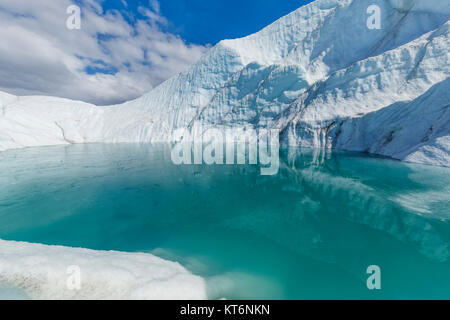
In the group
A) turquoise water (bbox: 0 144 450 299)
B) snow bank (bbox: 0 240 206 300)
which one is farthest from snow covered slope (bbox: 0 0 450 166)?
snow bank (bbox: 0 240 206 300)

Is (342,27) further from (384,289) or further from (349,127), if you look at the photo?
(384,289)

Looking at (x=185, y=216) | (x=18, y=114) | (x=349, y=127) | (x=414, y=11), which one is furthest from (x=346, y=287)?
(x=18, y=114)

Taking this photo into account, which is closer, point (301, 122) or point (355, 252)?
point (355, 252)

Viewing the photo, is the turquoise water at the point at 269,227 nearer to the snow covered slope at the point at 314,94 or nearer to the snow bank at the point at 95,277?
the snow bank at the point at 95,277

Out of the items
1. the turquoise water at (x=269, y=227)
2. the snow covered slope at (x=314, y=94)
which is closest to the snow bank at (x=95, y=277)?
the turquoise water at (x=269, y=227)

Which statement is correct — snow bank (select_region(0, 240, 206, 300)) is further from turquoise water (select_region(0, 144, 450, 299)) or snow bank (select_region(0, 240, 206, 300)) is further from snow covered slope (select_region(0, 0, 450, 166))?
snow covered slope (select_region(0, 0, 450, 166))
